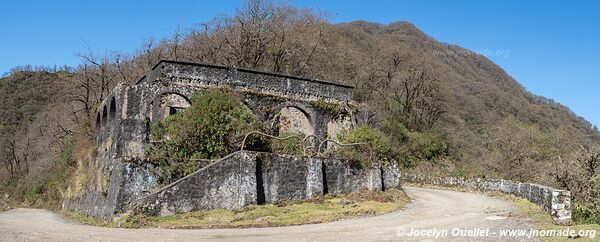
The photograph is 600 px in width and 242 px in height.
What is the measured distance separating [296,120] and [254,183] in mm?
11510

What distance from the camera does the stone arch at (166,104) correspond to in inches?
992

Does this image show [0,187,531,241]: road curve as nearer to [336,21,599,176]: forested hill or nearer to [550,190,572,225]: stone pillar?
[550,190,572,225]: stone pillar

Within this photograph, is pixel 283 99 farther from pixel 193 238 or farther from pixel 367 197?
pixel 193 238

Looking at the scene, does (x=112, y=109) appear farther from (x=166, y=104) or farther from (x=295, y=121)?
(x=295, y=121)

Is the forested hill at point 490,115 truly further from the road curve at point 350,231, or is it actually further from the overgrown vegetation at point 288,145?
the road curve at point 350,231

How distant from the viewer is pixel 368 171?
926 inches

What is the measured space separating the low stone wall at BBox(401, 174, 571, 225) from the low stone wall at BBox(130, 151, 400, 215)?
20.0 ft

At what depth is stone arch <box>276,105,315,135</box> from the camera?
3012 centimetres

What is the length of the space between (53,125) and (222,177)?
130 feet

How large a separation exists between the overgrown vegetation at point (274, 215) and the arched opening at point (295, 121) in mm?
9271

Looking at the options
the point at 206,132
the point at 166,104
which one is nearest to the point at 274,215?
the point at 206,132

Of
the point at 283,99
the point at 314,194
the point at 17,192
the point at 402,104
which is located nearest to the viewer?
the point at 314,194

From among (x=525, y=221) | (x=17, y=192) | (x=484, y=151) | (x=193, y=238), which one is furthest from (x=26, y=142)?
(x=525, y=221)

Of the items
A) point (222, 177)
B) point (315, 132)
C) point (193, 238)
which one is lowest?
point (193, 238)
